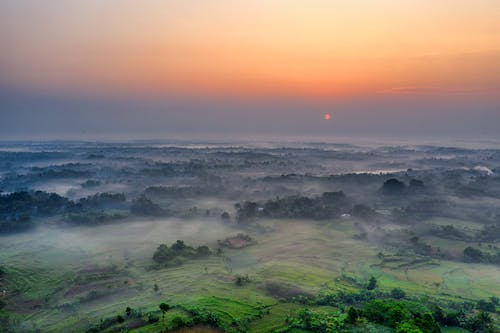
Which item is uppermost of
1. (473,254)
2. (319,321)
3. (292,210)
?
(319,321)

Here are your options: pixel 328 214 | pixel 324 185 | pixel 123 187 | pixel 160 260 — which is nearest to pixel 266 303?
pixel 160 260

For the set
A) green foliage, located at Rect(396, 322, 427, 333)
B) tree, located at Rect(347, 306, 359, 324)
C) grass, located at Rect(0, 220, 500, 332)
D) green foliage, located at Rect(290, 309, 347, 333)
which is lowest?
grass, located at Rect(0, 220, 500, 332)

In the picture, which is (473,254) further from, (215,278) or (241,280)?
(215,278)

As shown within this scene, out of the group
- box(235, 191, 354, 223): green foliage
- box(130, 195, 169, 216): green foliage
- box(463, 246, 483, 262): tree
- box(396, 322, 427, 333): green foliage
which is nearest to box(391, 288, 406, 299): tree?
box(396, 322, 427, 333): green foliage

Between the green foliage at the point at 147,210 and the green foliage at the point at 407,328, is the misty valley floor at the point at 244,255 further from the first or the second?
the green foliage at the point at 147,210

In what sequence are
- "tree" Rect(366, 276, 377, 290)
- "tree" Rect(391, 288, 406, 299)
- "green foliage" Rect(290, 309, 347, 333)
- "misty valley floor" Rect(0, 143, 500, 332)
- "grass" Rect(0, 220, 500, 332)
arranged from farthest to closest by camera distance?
"tree" Rect(366, 276, 377, 290), "tree" Rect(391, 288, 406, 299), "grass" Rect(0, 220, 500, 332), "misty valley floor" Rect(0, 143, 500, 332), "green foliage" Rect(290, 309, 347, 333)

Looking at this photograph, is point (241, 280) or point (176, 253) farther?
point (176, 253)

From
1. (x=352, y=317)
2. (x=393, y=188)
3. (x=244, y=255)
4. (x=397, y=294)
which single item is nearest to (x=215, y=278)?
(x=244, y=255)

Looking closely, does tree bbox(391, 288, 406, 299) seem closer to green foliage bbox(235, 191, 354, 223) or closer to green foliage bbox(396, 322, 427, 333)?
green foliage bbox(396, 322, 427, 333)

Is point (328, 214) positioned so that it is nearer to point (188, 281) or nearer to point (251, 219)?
point (251, 219)

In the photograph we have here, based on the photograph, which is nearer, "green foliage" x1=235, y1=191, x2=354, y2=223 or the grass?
the grass

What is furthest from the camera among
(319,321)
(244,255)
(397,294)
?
(244,255)
